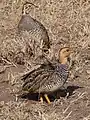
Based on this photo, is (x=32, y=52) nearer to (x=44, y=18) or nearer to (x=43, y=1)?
(x=44, y=18)

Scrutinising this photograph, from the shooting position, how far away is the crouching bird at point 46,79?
6.57 m

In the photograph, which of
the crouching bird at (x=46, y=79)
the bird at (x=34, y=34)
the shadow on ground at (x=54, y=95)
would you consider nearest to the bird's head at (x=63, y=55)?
the crouching bird at (x=46, y=79)

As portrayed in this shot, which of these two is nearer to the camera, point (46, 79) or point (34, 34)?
point (46, 79)

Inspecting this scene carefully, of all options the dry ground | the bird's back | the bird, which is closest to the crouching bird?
the bird's back

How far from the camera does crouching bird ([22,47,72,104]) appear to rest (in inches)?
259

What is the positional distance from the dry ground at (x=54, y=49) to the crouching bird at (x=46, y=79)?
7.3 inches

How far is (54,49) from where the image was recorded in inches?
341

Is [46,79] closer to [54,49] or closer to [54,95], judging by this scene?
[54,95]

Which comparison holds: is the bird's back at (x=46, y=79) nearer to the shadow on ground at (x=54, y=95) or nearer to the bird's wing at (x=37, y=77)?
the bird's wing at (x=37, y=77)

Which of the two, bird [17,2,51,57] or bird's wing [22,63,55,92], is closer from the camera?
bird's wing [22,63,55,92]

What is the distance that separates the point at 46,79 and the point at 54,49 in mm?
2095

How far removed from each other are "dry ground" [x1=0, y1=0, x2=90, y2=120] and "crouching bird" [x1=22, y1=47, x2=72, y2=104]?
0.18 metres

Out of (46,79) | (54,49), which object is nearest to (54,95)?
(46,79)

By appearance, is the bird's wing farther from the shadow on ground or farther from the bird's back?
the shadow on ground
